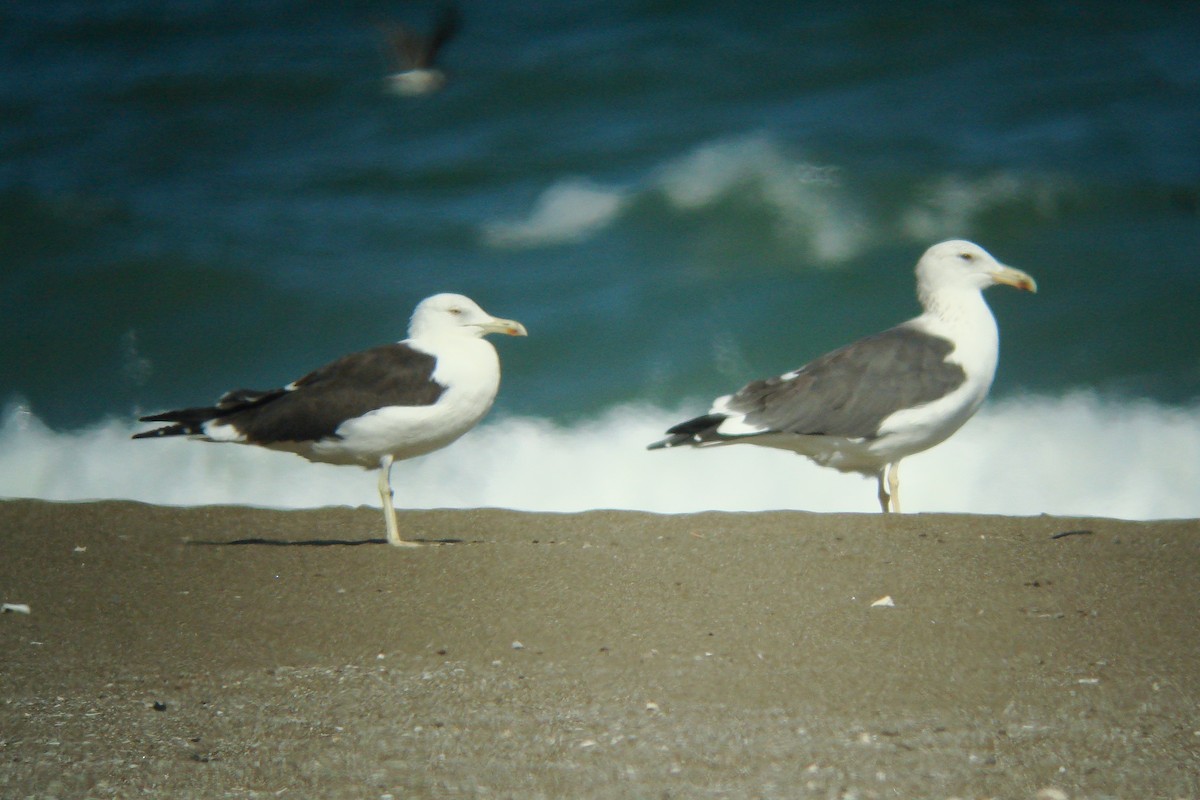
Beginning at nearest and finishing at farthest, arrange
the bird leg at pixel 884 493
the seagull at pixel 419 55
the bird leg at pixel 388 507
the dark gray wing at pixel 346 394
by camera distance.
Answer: the bird leg at pixel 388 507, the dark gray wing at pixel 346 394, the bird leg at pixel 884 493, the seagull at pixel 419 55

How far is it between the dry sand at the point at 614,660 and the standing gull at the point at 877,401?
758 mm

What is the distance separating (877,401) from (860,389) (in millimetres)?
92

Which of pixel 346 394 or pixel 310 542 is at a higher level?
pixel 346 394

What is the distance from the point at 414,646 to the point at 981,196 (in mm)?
7657

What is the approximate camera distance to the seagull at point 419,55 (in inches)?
460

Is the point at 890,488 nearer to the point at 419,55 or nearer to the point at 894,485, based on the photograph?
the point at 894,485

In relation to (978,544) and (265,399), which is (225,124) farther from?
(978,544)

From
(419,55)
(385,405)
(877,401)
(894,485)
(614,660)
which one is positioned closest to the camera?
(614,660)

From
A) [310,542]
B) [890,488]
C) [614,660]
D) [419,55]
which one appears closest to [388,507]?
[310,542]

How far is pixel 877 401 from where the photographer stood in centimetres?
595

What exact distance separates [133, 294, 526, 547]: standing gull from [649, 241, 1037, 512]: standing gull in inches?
46.4

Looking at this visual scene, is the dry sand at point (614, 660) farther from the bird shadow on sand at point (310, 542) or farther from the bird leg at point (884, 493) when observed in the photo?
the bird leg at point (884, 493)

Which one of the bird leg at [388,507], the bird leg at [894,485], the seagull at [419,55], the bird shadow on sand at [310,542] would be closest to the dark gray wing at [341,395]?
the bird leg at [388,507]

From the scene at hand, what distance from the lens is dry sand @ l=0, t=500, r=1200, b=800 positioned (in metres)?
3.08
